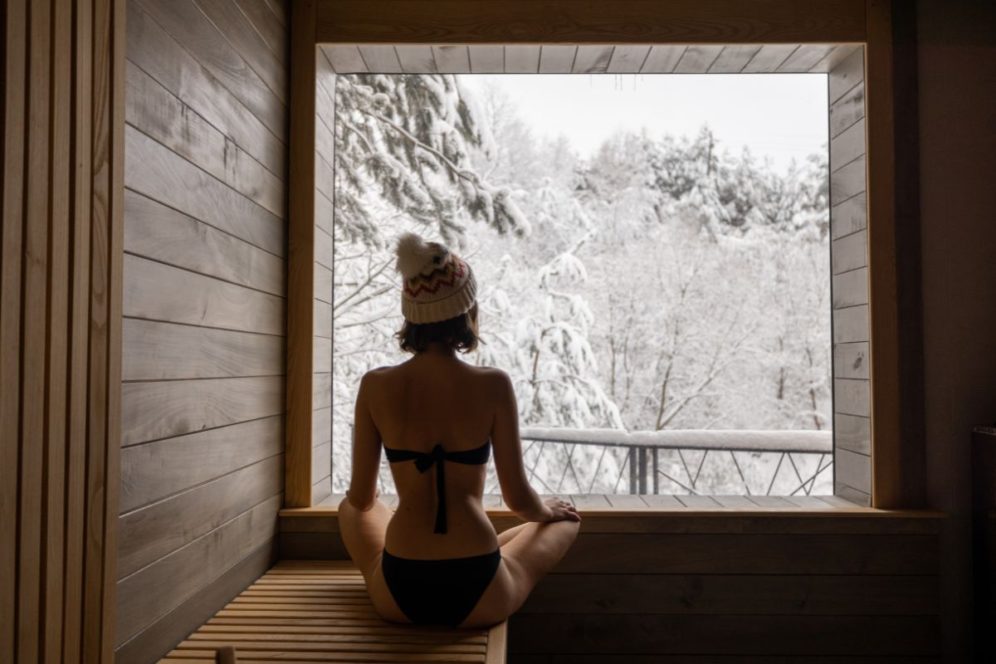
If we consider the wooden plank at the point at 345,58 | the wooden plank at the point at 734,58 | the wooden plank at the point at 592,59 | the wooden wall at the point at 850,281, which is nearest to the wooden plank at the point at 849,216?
the wooden wall at the point at 850,281

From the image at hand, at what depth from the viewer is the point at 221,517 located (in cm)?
195

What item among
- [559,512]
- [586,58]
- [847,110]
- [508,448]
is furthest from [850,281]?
[508,448]

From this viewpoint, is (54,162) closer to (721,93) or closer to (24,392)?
(24,392)

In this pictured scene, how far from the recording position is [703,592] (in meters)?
2.38

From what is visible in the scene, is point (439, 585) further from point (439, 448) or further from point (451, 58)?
point (451, 58)

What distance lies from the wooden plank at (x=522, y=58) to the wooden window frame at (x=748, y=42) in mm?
51

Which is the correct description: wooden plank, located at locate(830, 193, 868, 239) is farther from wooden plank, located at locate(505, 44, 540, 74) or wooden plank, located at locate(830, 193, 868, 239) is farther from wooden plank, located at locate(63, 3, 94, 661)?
wooden plank, located at locate(63, 3, 94, 661)

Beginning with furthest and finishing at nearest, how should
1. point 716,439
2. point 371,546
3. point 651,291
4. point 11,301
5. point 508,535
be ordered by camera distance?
point 651,291 < point 716,439 < point 508,535 < point 371,546 < point 11,301

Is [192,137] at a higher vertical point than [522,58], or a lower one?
lower

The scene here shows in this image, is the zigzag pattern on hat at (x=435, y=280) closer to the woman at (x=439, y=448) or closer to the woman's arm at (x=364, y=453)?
the woman at (x=439, y=448)

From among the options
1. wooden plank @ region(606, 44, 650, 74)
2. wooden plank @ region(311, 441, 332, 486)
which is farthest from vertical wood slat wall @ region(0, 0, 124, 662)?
wooden plank @ region(606, 44, 650, 74)

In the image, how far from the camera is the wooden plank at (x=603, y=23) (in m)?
2.54

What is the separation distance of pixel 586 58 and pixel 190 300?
1671 mm

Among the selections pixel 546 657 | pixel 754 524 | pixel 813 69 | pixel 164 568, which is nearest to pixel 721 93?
pixel 813 69
